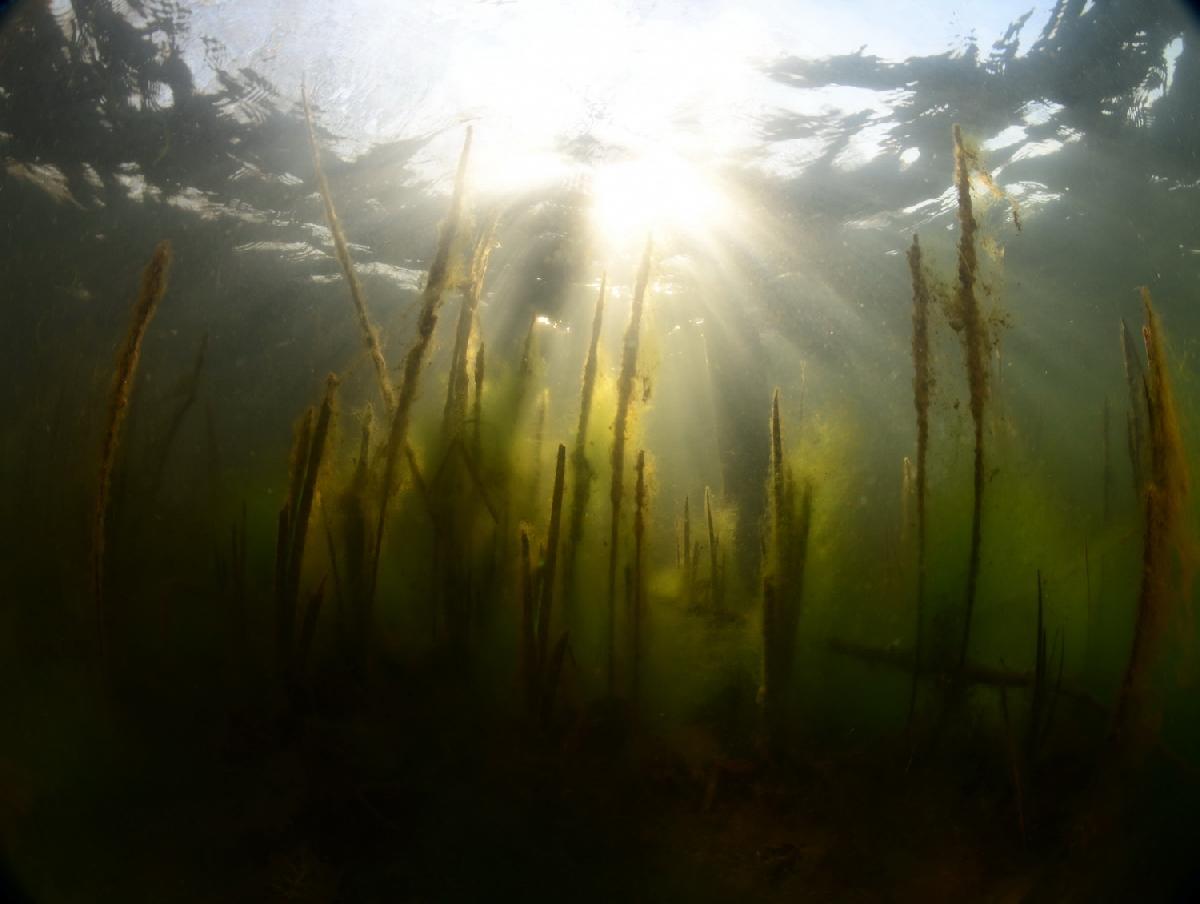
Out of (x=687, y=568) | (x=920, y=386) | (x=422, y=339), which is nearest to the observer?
(x=422, y=339)

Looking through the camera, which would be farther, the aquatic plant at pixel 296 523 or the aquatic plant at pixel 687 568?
the aquatic plant at pixel 687 568

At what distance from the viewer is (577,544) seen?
4730mm

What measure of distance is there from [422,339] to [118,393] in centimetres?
189

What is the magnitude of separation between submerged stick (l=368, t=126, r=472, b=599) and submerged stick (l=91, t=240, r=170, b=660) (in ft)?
5.24

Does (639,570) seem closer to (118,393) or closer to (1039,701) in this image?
(1039,701)

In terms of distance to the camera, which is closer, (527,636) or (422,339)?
(422,339)

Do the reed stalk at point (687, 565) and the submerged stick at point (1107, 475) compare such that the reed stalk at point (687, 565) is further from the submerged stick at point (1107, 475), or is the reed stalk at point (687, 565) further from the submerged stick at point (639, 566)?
the submerged stick at point (1107, 475)

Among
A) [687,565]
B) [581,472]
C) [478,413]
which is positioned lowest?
[687,565]

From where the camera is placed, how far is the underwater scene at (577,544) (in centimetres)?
367

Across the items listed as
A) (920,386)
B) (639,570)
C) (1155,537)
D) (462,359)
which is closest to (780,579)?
(639,570)

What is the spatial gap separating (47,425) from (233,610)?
3.94m

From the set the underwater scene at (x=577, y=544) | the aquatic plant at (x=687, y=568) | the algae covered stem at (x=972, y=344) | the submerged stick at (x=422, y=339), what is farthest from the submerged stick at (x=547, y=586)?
the algae covered stem at (x=972, y=344)

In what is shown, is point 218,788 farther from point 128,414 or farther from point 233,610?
point 128,414

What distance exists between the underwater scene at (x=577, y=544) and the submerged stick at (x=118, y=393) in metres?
0.06
